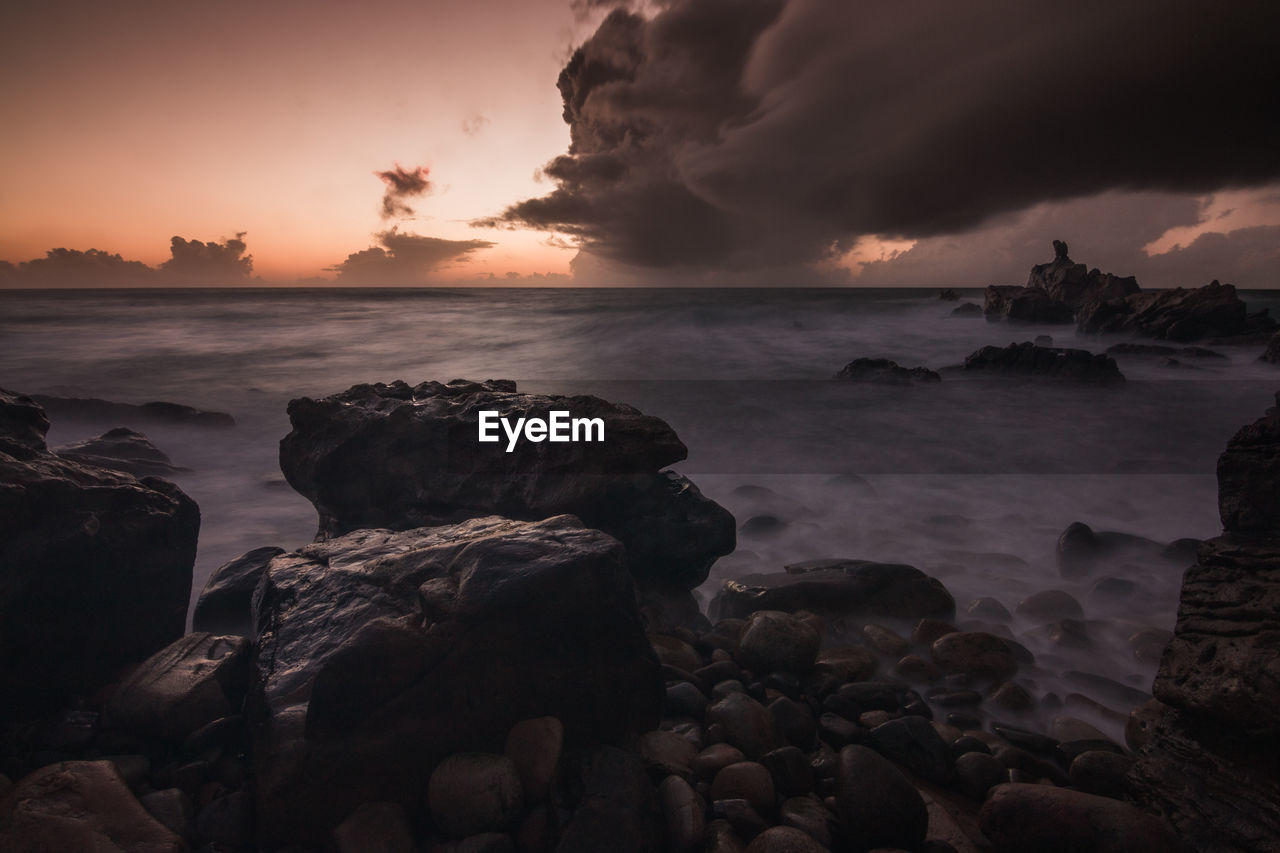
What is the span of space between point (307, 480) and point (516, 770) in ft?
12.7

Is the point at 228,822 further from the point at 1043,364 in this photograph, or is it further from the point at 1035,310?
the point at 1035,310

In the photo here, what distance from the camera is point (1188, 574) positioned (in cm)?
291

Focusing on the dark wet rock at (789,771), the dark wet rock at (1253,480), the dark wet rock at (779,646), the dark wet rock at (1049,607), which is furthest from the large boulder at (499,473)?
the dark wet rock at (1253,480)

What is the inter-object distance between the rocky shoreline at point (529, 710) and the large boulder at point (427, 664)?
11mm

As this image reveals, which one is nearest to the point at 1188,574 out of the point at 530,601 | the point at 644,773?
the point at 644,773

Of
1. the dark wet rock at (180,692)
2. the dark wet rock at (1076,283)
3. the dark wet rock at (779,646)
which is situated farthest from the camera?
the dark wet rock at (1076,283)

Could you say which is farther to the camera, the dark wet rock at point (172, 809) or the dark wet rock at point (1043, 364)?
the dark wet rock at point (1043, 364)

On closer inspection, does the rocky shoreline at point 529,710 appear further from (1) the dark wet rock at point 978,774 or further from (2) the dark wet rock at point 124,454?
(2) the dark wet rock at point 124,454

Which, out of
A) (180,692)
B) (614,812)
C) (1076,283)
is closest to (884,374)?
(614,812)

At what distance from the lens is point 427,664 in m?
2.50

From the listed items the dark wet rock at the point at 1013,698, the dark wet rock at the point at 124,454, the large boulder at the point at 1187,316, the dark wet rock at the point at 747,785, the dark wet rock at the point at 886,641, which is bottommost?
the dark wet rock at the point at 1013,698

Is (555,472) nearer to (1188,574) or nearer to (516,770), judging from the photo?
(516,770)

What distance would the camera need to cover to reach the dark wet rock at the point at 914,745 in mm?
2932

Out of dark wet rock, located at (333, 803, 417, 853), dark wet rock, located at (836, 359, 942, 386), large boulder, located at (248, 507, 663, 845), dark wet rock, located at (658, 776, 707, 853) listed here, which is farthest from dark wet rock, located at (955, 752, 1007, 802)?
dark wet rock, located at (836, 359, 942, 386)
